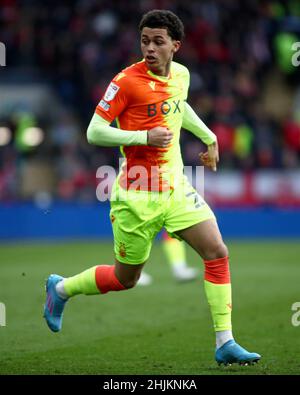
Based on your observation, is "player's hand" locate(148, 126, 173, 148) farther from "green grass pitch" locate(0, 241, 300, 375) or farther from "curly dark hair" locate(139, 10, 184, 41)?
"green grass pitch" locate(0, 241, 300, 375)

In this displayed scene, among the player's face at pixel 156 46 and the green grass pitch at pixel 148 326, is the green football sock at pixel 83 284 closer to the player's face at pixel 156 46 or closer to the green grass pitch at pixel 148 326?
the green grass pitch at pixel 148 326

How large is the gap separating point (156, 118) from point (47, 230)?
12.4 m

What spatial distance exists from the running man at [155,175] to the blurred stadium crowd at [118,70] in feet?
39.5

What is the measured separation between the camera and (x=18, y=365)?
247 inches

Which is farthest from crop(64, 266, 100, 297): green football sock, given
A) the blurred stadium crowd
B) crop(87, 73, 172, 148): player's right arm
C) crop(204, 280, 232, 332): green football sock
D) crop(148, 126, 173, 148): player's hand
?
the blurred stadium crowd

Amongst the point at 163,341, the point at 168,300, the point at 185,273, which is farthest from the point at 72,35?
the point at 163,341

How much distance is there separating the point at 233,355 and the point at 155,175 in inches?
53.3

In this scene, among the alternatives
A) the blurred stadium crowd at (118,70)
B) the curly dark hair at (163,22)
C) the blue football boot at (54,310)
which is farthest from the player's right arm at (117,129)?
the blurred stadium crowd at (118,70)

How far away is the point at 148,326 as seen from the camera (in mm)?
8242

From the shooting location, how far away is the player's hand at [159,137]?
611cm

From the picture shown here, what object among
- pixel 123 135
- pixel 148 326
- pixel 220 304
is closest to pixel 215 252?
pixel 220 304

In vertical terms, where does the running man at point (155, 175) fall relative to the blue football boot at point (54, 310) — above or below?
above

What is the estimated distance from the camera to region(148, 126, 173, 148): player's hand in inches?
241

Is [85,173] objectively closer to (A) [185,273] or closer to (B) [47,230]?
(B) [47,230]
